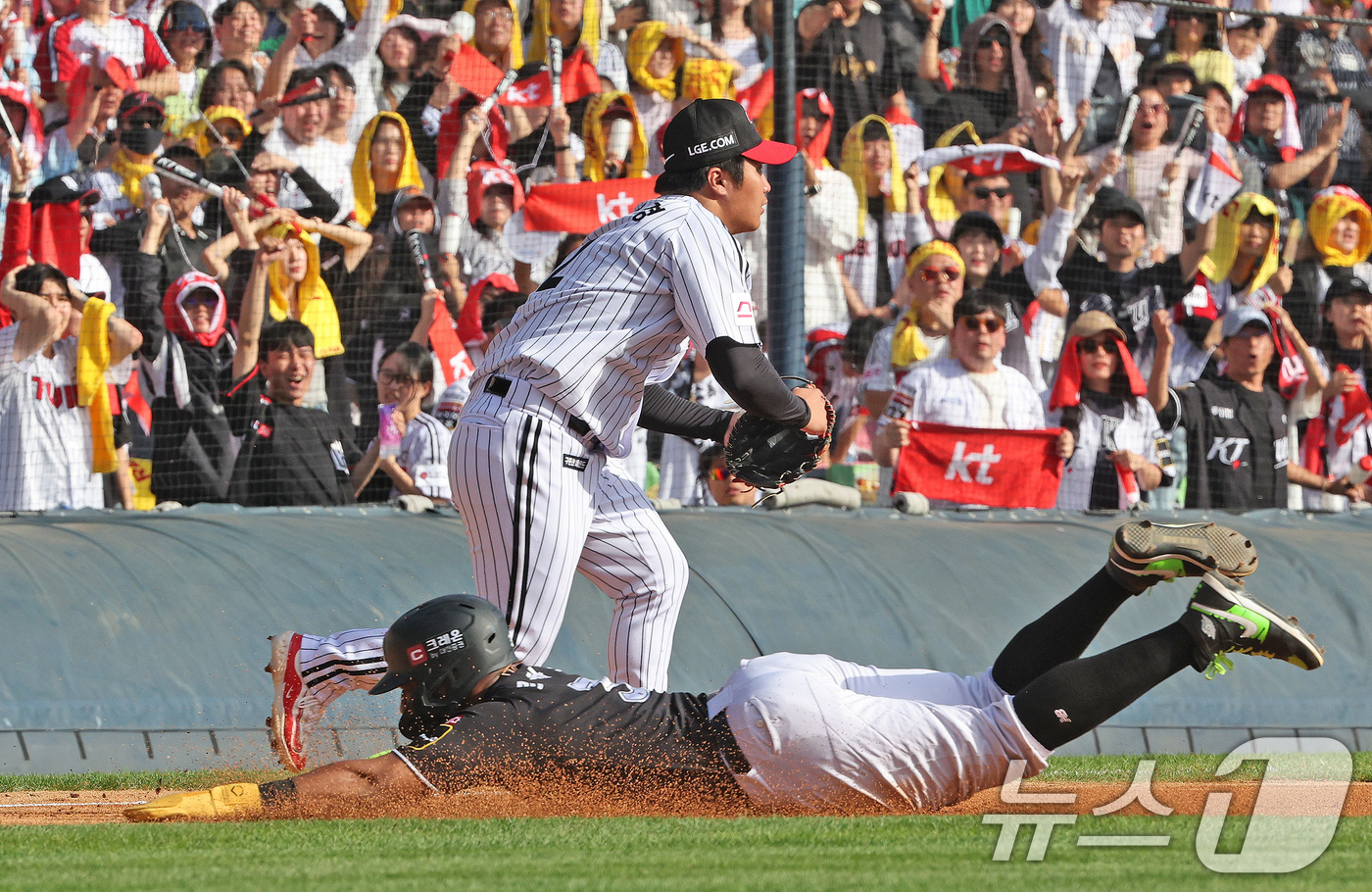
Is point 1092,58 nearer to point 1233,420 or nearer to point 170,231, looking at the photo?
point 1233,420

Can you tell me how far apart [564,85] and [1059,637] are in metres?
6.59

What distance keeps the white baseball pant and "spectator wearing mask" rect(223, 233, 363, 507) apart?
4.74 metres

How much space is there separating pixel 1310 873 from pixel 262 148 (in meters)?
7.43

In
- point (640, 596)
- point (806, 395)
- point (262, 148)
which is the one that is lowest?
Answer: point (640, 596)

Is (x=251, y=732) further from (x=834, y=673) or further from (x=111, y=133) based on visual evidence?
(x=111, y=133)

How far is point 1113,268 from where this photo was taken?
32.1 feet

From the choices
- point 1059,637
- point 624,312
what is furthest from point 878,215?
point 1059,637

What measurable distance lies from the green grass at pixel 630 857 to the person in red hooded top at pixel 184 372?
457cm

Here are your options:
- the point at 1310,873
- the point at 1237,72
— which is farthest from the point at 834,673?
the point at 1237,72

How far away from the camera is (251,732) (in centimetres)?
570

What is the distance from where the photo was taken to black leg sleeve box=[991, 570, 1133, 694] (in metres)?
3.68

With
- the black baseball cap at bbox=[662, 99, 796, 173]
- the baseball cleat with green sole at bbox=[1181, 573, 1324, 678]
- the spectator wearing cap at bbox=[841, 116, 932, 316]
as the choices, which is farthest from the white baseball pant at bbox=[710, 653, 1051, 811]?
the spectator wearing cap at bbox=[841, 116, 932, 316]

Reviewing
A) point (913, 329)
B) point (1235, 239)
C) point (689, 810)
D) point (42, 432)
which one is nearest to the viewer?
point (689, 810)

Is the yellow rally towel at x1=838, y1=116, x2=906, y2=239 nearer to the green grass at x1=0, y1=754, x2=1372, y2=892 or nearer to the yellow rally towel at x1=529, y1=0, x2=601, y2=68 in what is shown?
the yellow rally towel at x1=529, y1=0, x2=601, y2=68
